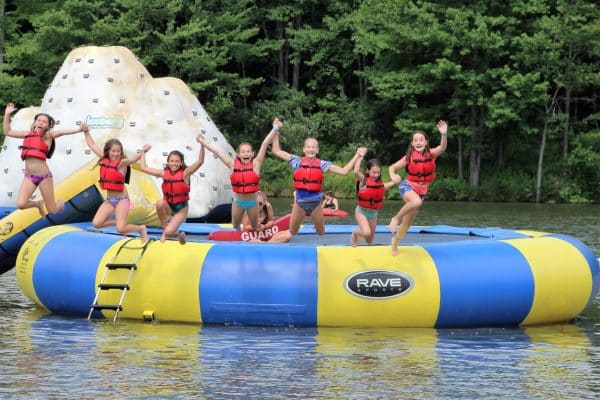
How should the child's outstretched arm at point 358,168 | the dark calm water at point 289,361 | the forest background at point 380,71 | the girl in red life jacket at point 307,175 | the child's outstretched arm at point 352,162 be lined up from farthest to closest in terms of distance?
1. the forest background at point 380,71
2. the girl in red life jacket at point 307,175
3. the child's outstretched arm at point 358,168
4. the child's outstretched arm at point 352,162
5. the dark calm water at point 289,361

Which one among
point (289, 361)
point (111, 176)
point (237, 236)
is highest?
point (111, 176)

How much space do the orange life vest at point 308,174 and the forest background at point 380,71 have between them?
26.1m

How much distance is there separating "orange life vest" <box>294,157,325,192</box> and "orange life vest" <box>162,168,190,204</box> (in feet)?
4.11

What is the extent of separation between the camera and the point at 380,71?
4406 cm

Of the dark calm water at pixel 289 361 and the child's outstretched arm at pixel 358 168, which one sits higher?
the child's outstretched arm at pixel 358 168

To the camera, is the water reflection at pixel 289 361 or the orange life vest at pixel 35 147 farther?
the orange life vest at pixel 35 147

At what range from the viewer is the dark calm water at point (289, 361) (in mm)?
10352

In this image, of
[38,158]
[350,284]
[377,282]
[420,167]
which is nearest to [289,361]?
[350,284]

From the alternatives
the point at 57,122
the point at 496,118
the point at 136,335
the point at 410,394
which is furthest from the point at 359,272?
the point at 496,118

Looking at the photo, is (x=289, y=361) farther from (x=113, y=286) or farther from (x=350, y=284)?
(x=113, y=286)

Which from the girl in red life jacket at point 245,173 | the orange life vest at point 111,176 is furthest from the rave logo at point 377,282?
the orange life vest at point 111,176

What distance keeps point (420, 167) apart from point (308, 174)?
1.20 meters

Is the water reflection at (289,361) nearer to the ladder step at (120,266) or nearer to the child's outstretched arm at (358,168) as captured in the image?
the ladder step at (120,266)

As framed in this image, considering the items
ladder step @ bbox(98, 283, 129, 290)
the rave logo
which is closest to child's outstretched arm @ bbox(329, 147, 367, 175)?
the rave logo
